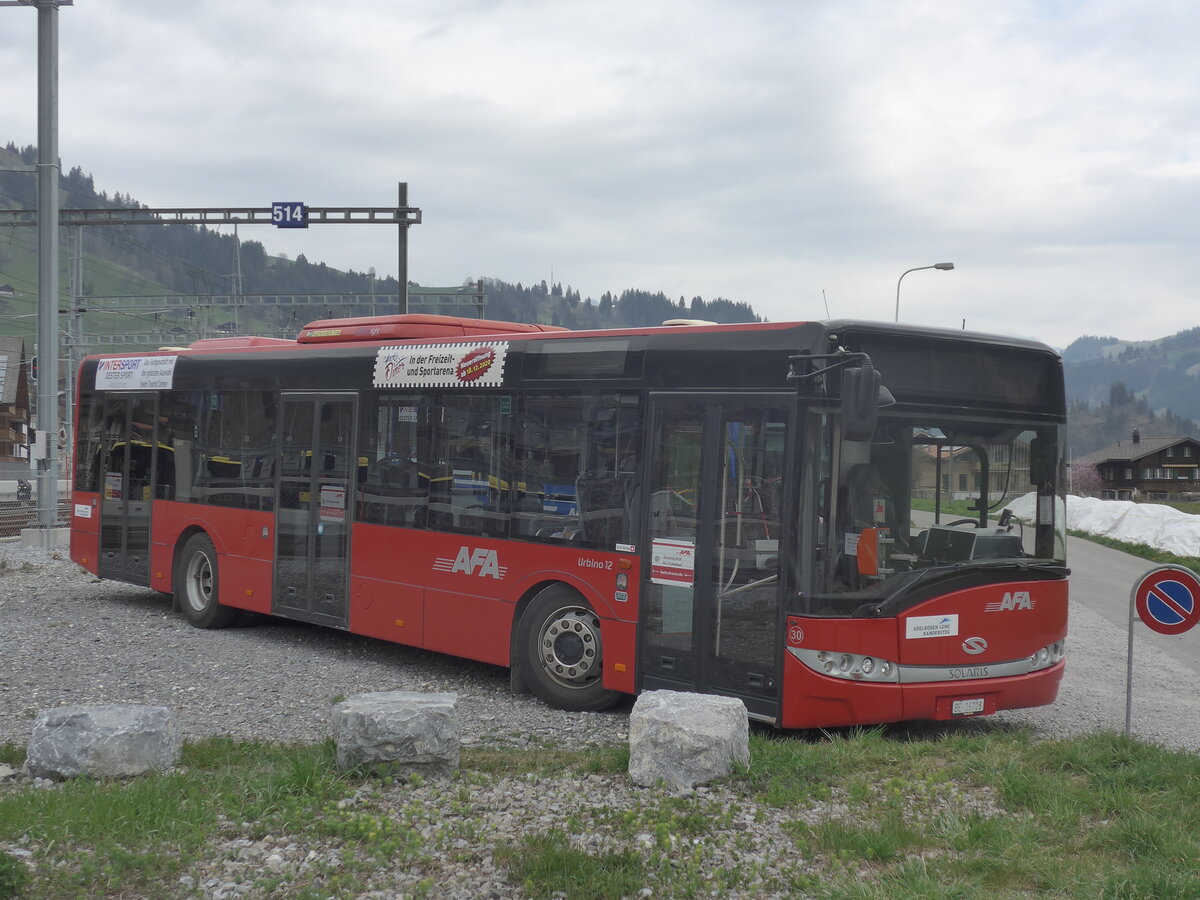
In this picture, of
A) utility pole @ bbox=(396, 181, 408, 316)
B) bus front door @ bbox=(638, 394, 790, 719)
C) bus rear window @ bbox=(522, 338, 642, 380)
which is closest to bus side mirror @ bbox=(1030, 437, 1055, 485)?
bus front door @ bbox=(638, 394, 790, 719)

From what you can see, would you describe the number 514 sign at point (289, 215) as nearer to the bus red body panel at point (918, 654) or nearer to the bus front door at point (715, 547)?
the bus front door at point (715, 547)

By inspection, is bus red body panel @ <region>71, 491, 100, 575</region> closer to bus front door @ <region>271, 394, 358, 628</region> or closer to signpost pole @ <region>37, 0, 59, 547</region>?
bus front door @ <region>271, 394, 358, 628</region>

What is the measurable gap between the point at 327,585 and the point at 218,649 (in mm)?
1330

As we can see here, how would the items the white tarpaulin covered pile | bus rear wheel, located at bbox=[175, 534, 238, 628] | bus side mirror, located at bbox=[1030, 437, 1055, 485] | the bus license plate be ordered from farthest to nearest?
1. the white tarpaulin covered pile
2. bus rear wheel, located at bbox=[175, 534, 238, 628]
3. bus side mirror, located at bbox=[1030, 437, 1055, 485]
4. the bus license plate

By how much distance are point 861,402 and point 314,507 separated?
5.98 m

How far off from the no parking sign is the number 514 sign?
20.3 metres

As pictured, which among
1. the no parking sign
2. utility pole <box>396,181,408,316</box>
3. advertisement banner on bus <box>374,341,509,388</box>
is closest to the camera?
the no parking sign

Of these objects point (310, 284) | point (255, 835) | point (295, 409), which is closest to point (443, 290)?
point (295, 409)

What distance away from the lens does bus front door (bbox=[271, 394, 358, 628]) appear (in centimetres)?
1094

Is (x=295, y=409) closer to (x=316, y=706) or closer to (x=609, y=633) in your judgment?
(x=316, y=706)

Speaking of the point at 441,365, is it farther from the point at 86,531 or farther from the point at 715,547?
the point at 86,531

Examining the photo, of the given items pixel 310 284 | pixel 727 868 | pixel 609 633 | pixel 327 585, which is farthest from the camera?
pixel 310 284

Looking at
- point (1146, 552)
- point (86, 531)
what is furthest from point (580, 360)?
point (1146, 552)

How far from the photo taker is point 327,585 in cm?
1108
